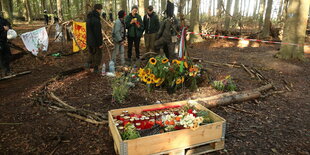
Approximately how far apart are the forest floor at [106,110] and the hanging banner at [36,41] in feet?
3.46

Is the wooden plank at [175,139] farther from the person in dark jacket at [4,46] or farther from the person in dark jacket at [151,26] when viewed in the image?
the person in dark jacket at [4,46]

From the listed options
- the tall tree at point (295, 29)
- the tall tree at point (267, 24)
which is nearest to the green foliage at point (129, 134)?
the tall tree at point (295, 29)

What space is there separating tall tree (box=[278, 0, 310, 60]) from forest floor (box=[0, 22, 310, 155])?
4.33 ft

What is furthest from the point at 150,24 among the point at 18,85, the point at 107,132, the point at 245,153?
the point at 245,153

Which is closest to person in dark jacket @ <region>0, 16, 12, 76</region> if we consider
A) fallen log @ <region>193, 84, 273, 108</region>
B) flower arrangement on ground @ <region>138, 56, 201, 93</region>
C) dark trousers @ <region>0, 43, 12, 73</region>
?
dark trousers @ <region>0, 43, 12, 73</region>

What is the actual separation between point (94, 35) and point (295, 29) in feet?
24.3

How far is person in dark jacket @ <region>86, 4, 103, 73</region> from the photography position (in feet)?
19.3

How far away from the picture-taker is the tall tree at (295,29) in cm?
805

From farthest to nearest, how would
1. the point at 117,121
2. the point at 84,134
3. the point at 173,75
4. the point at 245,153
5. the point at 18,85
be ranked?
the point at 18,85
the point at 173,75
the point at 84,134
the point at 117,121
the point at 245,153

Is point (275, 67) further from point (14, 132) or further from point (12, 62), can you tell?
point (12, 62)

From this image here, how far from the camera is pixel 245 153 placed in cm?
294

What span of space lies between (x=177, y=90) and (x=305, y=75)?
14.7 feet

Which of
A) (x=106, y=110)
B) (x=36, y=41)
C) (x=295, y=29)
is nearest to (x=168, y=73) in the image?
(x=106, y=110)

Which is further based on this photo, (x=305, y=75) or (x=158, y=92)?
(x=305, y=75)
